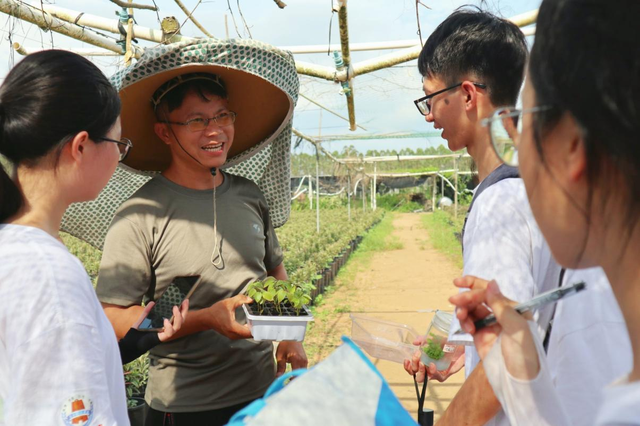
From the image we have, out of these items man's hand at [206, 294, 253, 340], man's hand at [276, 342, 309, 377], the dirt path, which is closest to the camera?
man's hand at [206, 294, 253, 340]

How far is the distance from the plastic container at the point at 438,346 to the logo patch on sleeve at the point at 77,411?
107 cm

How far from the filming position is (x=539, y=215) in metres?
0.87

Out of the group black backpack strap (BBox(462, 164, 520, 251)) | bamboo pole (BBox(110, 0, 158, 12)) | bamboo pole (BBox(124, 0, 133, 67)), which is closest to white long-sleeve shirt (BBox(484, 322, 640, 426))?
black backpack strap (BBox(462, 164, 520, 251))

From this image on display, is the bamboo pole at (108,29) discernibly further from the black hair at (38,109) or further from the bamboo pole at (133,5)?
the black hair at (38,109)

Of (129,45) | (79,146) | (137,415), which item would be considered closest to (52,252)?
(79,146)

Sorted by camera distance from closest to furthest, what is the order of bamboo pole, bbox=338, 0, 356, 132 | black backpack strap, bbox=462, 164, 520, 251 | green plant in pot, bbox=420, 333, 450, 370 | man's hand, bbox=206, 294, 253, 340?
black backpack strap, bbox=462, 164, 520, 251 → green plant in pot, bbox=420, 333, 450, 370 → man's hand, bbox=206, 294, 253, 340 → bamboo pole, bbox=338, 0, 356, 132

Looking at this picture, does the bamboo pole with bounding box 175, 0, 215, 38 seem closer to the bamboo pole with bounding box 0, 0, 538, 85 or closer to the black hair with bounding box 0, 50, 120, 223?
the bamboo pole with bounding box 0, 0, 538, 85

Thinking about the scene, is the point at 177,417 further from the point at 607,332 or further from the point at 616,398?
the point at 616,398

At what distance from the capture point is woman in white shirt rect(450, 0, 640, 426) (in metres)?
0.70

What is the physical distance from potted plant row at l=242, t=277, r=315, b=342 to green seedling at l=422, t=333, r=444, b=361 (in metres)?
0.44

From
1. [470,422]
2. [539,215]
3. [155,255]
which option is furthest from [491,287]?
[155,255]

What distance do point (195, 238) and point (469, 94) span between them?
1.15 meters

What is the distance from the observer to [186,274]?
211cm

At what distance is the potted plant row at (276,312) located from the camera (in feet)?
6.23
